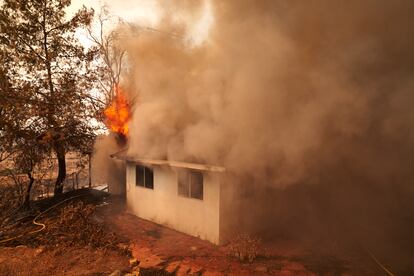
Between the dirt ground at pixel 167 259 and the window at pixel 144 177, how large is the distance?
1567 mm

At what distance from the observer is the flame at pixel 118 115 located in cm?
1775

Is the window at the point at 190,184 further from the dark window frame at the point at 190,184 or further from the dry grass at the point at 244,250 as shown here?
the dry grass at the point at 244,250

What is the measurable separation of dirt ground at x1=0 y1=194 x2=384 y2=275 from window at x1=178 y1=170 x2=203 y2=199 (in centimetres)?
153

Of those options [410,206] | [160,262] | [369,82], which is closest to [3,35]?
[160,262]

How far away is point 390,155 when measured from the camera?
9617 millimetres

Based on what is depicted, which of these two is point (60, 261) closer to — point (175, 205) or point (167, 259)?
point (167, 259)

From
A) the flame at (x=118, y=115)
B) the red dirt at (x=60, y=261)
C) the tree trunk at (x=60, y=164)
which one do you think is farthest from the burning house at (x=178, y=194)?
the flame at (x=118, y=115)

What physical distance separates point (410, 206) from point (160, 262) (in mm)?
11114

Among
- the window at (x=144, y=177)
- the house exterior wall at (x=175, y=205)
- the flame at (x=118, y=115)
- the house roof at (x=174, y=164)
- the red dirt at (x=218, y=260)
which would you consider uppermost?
the flame at (x=118, y=115)

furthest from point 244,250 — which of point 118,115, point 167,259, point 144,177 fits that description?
point 118,115

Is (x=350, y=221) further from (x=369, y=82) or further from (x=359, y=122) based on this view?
(x=369, y=82)

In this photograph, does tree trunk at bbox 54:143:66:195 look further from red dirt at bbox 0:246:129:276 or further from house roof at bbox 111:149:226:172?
red dirt at bbox 0:246:129:276

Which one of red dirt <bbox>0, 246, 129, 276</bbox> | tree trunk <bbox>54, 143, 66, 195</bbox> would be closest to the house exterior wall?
tree trunk <bbox>54, 143, 66, 195</bbox>

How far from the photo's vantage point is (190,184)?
999 cm
